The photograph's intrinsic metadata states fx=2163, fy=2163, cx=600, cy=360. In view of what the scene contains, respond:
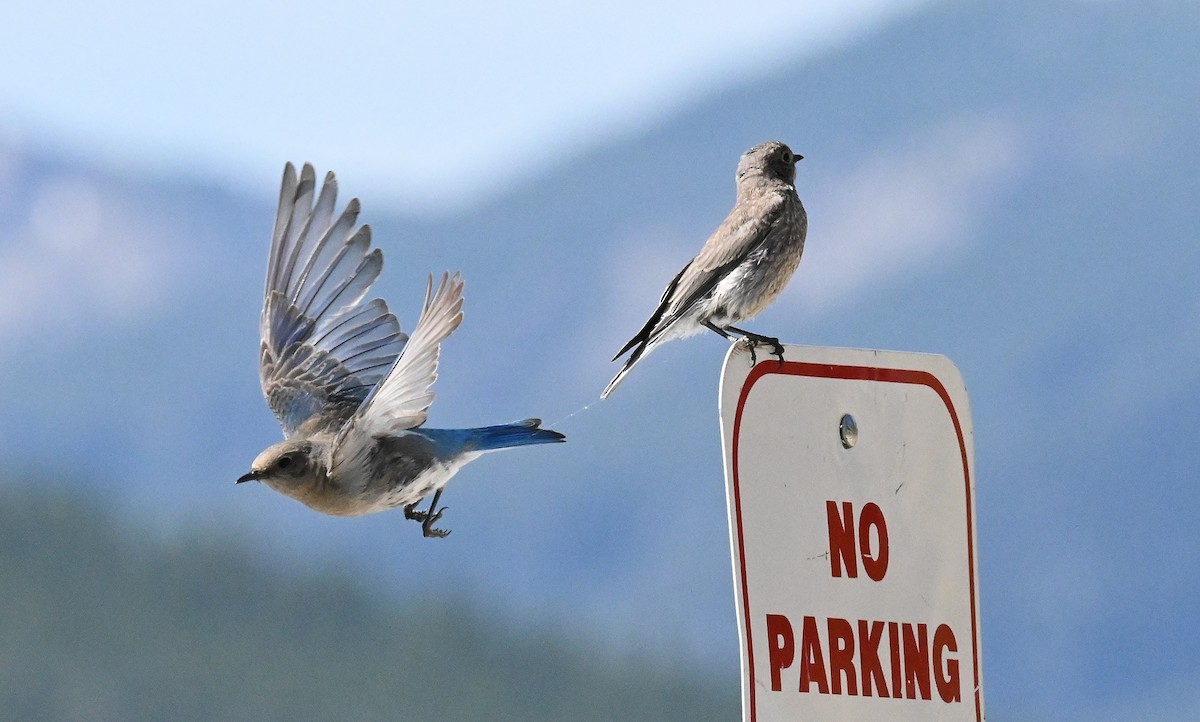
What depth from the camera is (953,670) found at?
17.0ft

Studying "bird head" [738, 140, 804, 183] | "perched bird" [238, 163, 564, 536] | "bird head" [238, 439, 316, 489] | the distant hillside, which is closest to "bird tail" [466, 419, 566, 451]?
"perched bird" [238, 163, 564, 536]

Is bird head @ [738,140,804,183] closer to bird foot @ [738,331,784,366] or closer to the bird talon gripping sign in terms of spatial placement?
the bird talon gripping sign

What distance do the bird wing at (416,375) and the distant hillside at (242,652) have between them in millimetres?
54211

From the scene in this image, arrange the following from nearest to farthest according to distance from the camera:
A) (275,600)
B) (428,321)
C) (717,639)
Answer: (428,321), (275,600), (717,639)

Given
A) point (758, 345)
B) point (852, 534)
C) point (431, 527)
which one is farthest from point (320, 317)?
point (852, 534)

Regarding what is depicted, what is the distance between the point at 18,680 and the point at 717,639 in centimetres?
12007

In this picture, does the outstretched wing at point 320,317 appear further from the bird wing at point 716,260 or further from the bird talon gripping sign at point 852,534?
the bird talon gripping sign at point 852,534

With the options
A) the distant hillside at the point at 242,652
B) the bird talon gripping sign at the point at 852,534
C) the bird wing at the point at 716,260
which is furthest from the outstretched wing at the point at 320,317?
the distant hillside at the point at 242,652

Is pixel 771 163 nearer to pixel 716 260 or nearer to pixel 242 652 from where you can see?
pixel 716 260

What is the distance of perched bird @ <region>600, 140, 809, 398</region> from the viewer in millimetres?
7344

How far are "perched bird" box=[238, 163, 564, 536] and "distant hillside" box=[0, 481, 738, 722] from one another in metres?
52.8

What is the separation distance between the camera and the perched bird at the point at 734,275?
7.34 m

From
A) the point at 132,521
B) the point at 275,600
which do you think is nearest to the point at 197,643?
the point at 275,600

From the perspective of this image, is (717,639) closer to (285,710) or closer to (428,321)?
(285,710)
